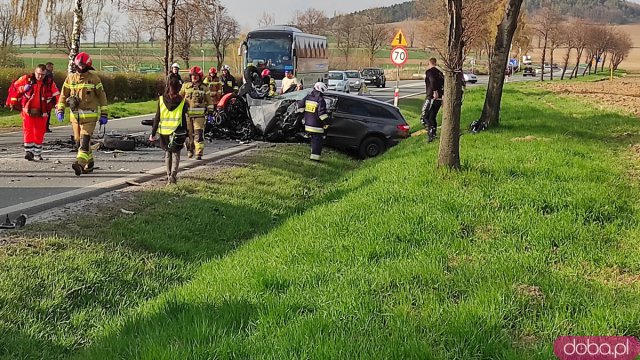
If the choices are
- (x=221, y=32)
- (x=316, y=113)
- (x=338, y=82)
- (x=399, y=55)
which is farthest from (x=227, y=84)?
(x=221, y=32)

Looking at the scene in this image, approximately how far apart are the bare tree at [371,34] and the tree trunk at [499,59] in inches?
2343

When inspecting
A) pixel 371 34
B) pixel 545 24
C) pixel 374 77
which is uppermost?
pixel 371 34

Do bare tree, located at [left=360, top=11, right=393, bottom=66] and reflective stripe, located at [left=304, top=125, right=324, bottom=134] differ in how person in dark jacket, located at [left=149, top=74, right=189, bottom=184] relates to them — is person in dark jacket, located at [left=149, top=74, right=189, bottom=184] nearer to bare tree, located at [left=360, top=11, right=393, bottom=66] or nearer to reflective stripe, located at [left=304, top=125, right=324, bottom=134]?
reflective stripe, located at [left=304, top=125, right=324, bottom=134]

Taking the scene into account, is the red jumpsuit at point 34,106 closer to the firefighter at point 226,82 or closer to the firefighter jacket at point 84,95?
the firefighter jacket at point 84,95

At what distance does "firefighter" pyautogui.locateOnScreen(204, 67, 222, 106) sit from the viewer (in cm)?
1598

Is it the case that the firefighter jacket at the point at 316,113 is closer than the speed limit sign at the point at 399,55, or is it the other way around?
the firefighter jacket at the point at 316,113

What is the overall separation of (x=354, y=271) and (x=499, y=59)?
499 inches

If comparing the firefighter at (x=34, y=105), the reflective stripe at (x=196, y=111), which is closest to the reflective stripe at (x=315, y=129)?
the reflective stripe at (x=196, y=111)

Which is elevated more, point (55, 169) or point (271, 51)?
point (271, 51)

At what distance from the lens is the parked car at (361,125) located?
1538cm

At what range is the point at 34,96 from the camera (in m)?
12.1

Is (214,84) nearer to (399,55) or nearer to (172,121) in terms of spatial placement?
(172,121)

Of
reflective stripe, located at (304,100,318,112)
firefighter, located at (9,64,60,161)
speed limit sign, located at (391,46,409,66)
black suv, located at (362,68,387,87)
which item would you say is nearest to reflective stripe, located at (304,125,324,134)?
reflective stripe, located at (304,100,318,112)

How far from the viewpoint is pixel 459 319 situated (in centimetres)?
418
